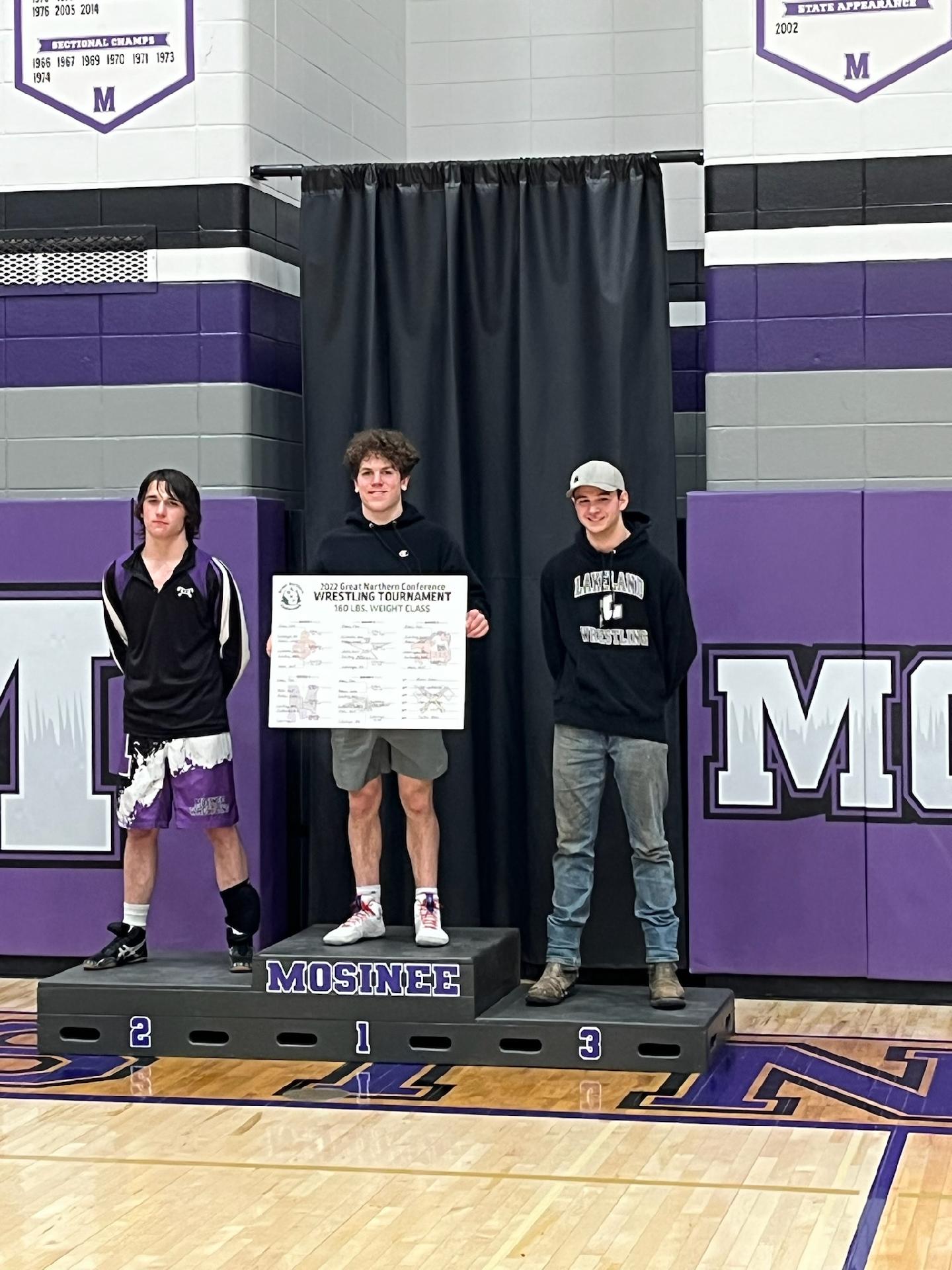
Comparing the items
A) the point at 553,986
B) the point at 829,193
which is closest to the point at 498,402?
the point at 829,193

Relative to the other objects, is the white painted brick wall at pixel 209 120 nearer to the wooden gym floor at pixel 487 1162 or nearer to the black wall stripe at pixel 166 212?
the black wall stripe at pixel 166 212

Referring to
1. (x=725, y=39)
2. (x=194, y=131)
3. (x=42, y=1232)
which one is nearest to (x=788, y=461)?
(x=725, y=39)

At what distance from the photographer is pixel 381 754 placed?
5.72m

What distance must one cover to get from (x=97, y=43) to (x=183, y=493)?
6.16ft

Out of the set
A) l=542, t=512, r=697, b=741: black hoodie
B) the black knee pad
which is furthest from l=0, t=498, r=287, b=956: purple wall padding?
l=542, t=512, r=697, b=741: black hoodie

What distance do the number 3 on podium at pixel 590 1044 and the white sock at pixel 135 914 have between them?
1.49 m

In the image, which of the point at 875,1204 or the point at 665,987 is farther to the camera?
the point at 665,987

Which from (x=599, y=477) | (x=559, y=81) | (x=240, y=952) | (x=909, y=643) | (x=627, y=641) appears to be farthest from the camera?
(x=559, y=81)

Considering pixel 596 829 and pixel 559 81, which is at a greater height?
pixel 559 81

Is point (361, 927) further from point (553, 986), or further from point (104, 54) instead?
point (104, 54)

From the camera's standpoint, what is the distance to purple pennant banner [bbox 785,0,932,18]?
6.03 metres

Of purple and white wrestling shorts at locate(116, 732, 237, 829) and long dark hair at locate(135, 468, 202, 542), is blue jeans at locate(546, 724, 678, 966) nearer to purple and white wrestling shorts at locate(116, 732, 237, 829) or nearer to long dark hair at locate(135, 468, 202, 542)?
purple and white wrestling shorts at locate(116, 732, 237, 829)

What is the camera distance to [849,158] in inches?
240

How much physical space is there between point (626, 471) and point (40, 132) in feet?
7.93
